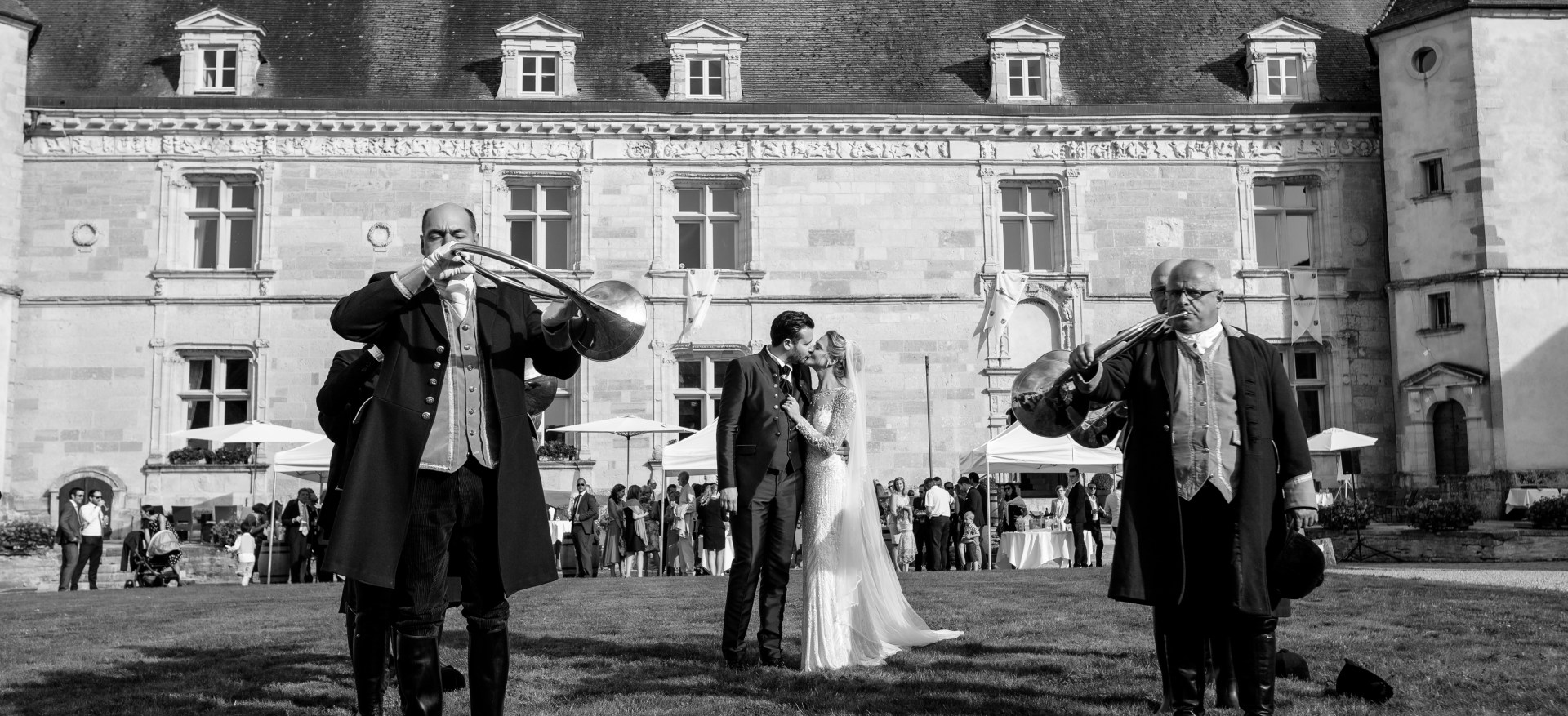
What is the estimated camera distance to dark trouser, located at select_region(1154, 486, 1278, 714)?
18.1ft

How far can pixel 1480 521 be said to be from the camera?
22391 mm

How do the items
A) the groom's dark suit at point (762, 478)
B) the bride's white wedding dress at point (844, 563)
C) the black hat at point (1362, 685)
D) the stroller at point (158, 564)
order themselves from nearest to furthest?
the black hat at point (1362, 685) → the bride's white wedding dress at point (844, 563) → the groom's dark suit at point (762, 478) → the stroller at point (158, 564)

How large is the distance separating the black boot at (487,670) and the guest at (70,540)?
15.5m

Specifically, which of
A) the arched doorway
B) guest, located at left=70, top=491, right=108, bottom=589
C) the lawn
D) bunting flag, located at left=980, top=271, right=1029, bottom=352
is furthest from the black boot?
the arched doorway

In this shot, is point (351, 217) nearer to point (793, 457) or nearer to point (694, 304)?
point (694, 304)

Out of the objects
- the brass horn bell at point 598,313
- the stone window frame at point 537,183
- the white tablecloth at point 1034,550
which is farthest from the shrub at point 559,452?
the brass horn bell at point 598,313

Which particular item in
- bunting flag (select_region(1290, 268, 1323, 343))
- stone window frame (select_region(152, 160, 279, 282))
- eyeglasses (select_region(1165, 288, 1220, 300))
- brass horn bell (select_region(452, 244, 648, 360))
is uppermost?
stone window frame (select_region(152, 160, 279, 282))

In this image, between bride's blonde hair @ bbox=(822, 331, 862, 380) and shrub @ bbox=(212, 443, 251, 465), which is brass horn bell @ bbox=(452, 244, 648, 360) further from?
shrub @ bbox=(212, 443, 251, 465)

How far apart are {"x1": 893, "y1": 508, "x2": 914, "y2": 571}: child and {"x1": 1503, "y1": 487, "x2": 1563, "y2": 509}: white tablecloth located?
432 inches

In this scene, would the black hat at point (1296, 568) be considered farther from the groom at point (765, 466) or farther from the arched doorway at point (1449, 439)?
the arched doorway at point (1449, 439)

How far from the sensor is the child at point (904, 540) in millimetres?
18891

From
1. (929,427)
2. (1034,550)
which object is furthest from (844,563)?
(929,427)

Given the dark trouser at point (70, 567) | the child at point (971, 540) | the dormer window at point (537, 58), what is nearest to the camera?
the dark trouser at point (70, 567)

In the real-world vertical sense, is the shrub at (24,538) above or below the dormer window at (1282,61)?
below
